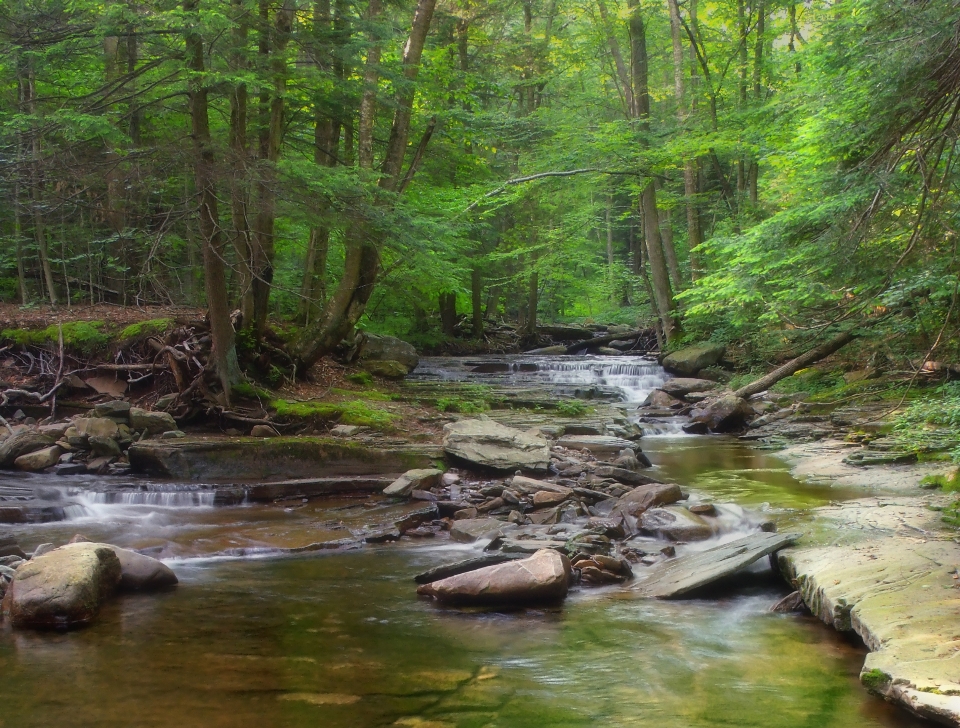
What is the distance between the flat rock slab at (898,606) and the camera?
3803 millimetres

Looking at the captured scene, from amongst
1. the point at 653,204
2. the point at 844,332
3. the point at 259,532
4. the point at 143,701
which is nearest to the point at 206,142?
the point at 259,532

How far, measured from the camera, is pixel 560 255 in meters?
24.7

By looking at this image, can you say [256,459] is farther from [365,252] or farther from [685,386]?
[685,386]

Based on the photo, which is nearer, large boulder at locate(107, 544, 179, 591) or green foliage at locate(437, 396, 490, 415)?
large boulder at locate(107, 544, 179, 591)

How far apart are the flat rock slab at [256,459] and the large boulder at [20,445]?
5.00 feet

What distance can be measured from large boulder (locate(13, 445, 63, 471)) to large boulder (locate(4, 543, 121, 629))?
517 cm

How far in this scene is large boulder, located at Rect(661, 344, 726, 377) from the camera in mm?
19609

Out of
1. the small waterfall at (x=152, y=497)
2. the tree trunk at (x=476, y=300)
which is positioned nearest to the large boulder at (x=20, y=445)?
the small waterfall at (x=152, y=497)

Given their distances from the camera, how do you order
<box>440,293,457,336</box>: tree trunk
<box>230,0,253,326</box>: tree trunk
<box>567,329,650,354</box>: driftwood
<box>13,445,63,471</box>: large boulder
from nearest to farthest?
<box>230,0,253,326</box>: tree trunk → <box>13,445,63,471</box>: large boulder → <box>567,329,650,354</box>: driftwood → <box>440,293,457,336</box>: tree trunk

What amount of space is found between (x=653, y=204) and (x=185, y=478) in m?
14.7

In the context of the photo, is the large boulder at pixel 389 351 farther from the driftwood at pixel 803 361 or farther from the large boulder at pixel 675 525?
the large boulder at pixel 675 525

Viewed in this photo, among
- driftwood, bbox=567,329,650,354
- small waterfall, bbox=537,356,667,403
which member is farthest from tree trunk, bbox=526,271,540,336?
small waterfall, bbox=537,356,667,403

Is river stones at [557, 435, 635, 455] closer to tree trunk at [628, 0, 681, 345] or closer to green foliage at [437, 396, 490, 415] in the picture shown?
green foliage at [437, 396, 490, 415]

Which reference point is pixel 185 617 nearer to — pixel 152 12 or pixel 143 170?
pixel 143 170
